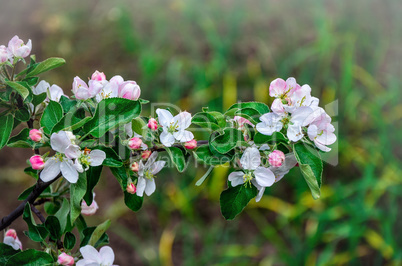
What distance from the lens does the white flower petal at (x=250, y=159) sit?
773mm

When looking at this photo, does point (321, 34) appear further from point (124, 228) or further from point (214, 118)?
point (214, 118)

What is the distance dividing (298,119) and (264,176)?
0.11m

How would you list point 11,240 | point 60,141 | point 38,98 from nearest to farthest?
point 60,141, point 38,98, point 11,240

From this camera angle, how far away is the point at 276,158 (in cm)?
74

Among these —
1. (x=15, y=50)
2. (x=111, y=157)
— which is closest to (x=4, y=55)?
(x=15, y=50)

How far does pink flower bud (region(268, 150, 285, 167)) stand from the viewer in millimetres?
744

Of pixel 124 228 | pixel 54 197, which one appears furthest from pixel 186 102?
pixel 54 197

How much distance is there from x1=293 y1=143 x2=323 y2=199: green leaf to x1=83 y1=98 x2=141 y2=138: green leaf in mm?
258

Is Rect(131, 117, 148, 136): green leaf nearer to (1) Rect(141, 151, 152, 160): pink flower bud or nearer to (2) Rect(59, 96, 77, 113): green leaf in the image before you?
(1) Rect(141, 151, 152, 160): pink flower bud

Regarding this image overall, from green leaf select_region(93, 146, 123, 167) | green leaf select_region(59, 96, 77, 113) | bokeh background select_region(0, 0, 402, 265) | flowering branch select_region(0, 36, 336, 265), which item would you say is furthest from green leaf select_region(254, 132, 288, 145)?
bokeh background select_region(0, 0, 402, 265)

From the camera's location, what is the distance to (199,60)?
2.80 m

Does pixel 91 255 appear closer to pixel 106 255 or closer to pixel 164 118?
pixel 106 255

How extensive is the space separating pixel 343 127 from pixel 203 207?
833 millimetres

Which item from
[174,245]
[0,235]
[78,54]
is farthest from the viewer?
[78,54]
